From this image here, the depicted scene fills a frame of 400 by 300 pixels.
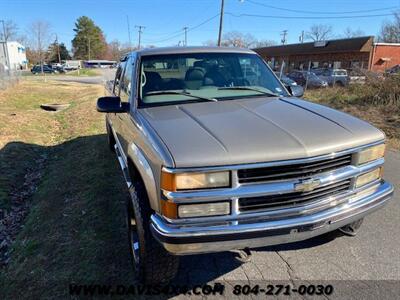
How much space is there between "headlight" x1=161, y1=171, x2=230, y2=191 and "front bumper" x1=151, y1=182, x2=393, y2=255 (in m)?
0.25

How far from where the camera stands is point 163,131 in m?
2.66

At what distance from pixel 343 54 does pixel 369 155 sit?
40075 mm

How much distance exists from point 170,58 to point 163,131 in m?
1.54

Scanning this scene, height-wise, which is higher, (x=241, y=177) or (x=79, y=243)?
(x=241, y=177)

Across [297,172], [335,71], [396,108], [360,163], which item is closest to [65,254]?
[297,172]

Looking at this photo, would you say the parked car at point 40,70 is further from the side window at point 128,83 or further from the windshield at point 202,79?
the windshield at point 202,79

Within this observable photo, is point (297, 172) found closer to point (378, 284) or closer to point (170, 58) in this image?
point (378, 284)

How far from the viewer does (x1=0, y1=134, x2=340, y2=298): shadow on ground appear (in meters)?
3.12

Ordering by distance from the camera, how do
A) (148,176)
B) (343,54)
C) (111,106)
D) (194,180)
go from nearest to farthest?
1. (194,180)
2. (148,176)
3. (111,106)
4. (343,54)

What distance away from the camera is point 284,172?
2.39 meters

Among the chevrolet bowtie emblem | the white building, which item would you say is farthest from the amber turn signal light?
the white building

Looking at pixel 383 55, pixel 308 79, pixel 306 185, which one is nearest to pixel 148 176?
pixel 306 185

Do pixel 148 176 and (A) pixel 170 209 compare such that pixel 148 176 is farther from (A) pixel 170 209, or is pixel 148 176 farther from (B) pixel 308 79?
(B) pixel 308 79

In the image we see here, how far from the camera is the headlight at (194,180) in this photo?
2258 mm
